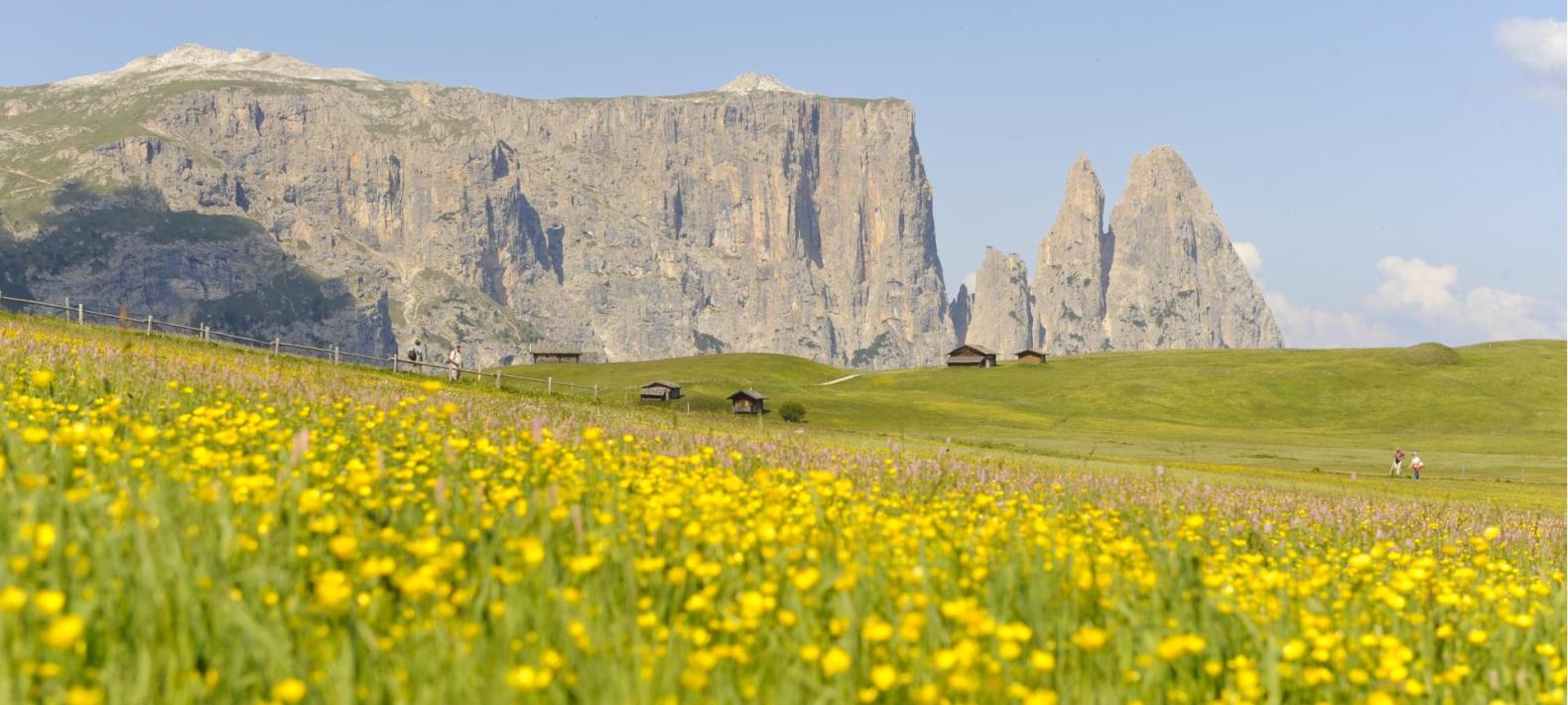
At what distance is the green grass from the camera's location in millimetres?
97750

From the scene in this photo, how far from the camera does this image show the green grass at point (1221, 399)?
97750 millimetres

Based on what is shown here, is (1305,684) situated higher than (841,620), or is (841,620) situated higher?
(841,620)

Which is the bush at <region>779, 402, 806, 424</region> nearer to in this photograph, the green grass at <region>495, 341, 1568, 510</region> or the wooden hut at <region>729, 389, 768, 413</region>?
the green grass at <region>495, 341, 1568, 510</region>

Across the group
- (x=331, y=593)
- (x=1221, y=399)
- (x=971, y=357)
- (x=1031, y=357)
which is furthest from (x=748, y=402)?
(x=331, y=593)

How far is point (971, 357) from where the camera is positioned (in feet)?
635

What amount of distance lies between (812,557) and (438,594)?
90.5 inches

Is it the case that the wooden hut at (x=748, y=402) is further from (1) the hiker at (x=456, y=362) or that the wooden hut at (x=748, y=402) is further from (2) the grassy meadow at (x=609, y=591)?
(2) the grassy meadow at (x=609, y=591)

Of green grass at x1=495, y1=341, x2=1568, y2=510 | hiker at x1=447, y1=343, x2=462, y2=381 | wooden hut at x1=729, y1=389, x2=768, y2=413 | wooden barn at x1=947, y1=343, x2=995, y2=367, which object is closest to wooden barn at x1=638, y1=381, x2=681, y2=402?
green grass at x1=495, y1=341, x2=1568, y2=510

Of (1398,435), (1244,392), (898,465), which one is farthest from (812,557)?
(1244,392)

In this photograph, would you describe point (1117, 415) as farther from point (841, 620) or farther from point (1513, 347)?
point (841, 620)

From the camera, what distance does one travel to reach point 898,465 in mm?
16516

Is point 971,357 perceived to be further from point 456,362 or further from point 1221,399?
point 456,362

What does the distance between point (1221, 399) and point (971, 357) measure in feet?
171

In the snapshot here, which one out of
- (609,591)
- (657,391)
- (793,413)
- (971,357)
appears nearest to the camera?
(609,591)
